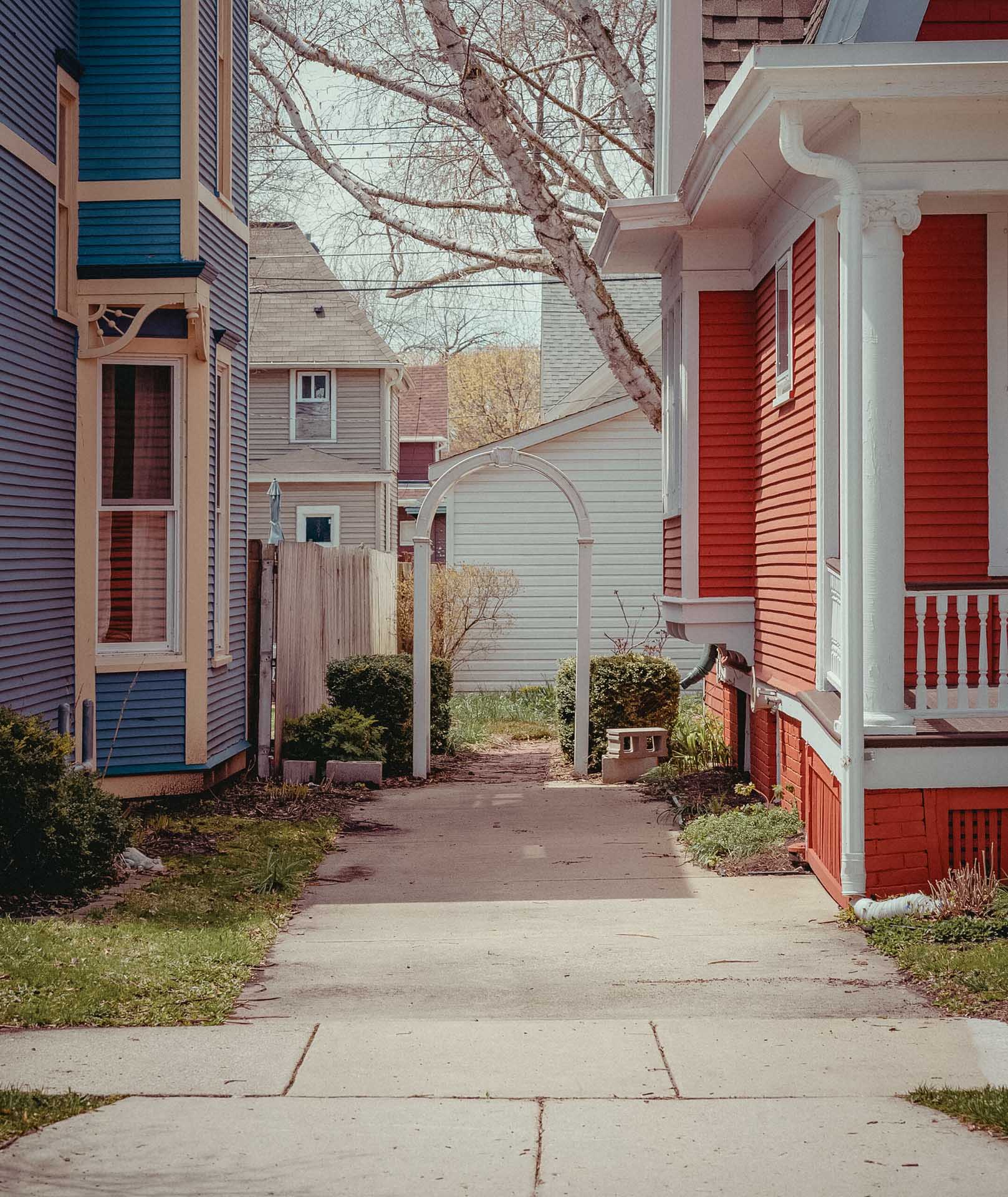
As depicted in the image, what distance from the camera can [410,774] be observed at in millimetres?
13156

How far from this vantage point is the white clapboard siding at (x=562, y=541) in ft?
67.6

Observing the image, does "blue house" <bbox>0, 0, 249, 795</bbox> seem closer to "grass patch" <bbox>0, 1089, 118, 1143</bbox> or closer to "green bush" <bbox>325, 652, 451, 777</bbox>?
"green bush" <bbox>325, 652, 451, 777</bbox>

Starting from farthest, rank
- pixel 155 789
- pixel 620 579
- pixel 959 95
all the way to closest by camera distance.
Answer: pixel 620 579 < pixel 155 789 < pixel 959 95

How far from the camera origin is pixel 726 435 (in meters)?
10.8

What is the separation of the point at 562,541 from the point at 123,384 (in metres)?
11.2

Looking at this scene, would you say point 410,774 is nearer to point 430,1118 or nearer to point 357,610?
point 357,610

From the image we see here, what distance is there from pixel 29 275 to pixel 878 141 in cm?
567

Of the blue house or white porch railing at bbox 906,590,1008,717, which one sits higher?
the blue house

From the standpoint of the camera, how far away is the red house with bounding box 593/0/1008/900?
711 centimetres

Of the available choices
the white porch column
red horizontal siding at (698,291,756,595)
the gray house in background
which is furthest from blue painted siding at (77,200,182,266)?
the gray house in background

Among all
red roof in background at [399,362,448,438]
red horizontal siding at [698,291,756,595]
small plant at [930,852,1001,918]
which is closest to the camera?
small plant at [930,852,1001,918]

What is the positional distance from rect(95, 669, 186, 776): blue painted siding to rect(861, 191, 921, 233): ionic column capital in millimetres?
6067

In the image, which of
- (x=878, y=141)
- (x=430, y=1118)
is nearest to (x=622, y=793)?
(x=878, y=141)

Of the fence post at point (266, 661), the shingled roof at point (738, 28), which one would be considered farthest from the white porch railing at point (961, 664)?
the fence post at point (266, 661)
